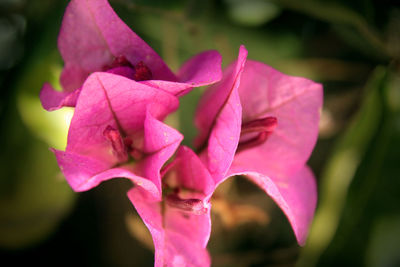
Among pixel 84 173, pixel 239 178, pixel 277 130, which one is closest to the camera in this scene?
pixel 84 173

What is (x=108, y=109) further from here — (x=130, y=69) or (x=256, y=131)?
(x=256, y=131)

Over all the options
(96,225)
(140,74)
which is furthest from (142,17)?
(96,225)

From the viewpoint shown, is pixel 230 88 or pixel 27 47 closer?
pixel 230 88

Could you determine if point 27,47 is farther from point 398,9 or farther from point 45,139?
point 398,9

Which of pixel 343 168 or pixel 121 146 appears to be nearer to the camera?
pixel 121 146

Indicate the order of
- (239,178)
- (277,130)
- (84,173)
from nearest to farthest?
(84,173), (277,130), (239,178)

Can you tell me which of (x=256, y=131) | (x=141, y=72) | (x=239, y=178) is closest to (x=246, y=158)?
(x=256, y=131)
